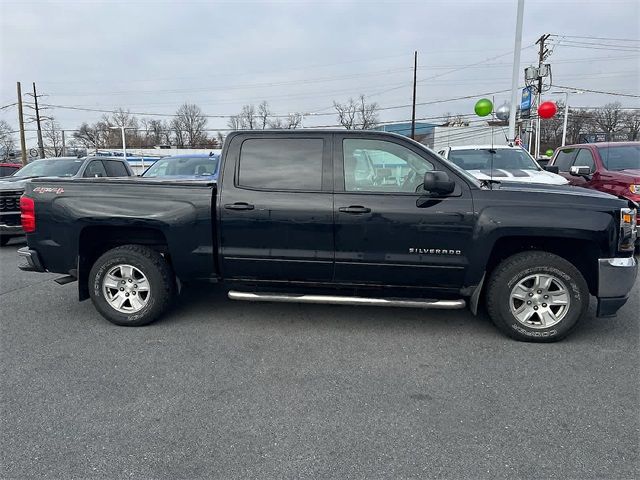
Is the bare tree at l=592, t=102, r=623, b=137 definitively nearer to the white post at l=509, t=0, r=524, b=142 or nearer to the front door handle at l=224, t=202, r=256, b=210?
the white post at l=509, t=0, r=524, b=142

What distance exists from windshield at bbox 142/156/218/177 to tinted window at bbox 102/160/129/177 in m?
1.72

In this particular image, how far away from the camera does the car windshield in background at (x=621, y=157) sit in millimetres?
8039

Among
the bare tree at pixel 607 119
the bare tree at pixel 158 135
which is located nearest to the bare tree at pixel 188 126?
the bare tree at pixel 158 135

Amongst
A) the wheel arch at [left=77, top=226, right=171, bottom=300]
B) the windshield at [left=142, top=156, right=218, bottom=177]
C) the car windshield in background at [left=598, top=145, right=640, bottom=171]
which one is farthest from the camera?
the windshield at [left=142, top=156, right=218, bottom=177]

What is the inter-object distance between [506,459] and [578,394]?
103cm

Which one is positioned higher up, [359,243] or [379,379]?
[359,243]

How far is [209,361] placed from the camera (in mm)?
3512

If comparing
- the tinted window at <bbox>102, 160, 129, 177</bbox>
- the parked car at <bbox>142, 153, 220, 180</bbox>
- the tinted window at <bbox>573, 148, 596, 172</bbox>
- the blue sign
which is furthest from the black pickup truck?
the blue sign

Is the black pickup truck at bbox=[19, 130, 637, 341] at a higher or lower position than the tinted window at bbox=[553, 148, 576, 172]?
lower

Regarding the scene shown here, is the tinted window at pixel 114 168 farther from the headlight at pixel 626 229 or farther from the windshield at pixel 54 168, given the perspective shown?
the headlight at pixel 626 229

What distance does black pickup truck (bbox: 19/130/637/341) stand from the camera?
3736 millimetres

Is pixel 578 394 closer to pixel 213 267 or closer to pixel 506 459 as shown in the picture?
pixel 506 459

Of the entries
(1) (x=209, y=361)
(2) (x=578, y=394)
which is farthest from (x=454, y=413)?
(1) (x=209, y=361)

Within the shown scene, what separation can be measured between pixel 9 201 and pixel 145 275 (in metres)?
5.91
